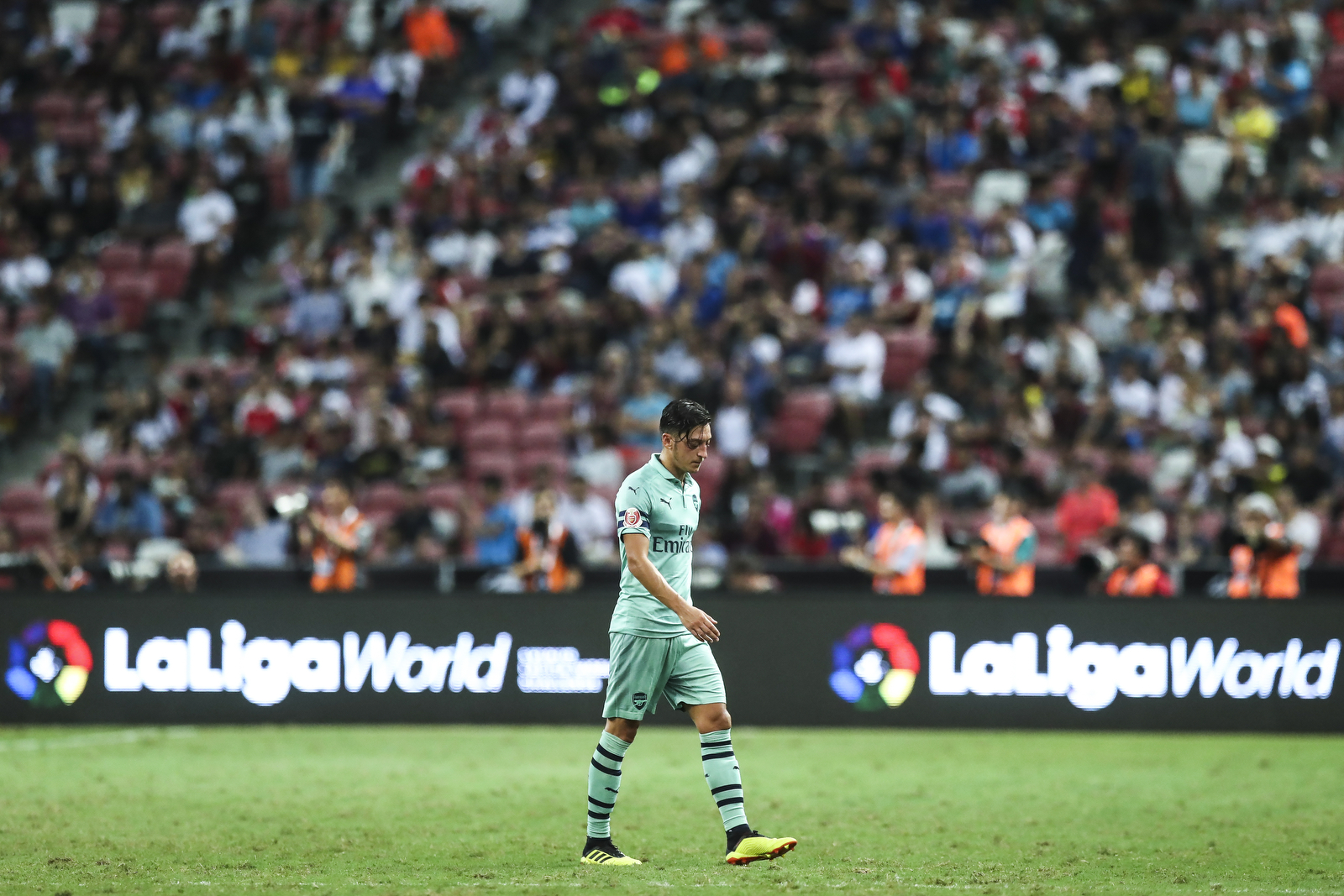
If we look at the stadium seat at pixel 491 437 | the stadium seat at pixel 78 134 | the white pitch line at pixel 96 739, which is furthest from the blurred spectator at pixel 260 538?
the stadium seat at pixel 78 134

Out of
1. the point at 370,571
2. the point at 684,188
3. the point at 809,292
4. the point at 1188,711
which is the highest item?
the point at 684,188

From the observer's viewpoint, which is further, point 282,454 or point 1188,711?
point 282,454

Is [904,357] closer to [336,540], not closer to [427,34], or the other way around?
[336,540]

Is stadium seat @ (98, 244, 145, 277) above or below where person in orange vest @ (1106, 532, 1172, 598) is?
above

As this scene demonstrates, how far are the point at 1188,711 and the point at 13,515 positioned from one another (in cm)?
1287

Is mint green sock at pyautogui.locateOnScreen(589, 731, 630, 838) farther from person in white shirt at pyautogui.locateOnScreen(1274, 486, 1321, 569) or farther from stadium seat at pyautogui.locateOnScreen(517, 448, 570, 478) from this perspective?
stadium seat at pyautogui.locateOnScreen(517, 448, 570, 478)

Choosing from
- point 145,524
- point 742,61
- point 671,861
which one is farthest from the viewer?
point 742,61

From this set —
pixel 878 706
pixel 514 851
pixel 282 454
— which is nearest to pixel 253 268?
pixel 282 454

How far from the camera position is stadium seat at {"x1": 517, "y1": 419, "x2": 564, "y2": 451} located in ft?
60.1

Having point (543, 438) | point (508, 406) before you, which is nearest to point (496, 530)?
point (543, 438)

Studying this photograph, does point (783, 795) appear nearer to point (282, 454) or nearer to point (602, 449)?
point (602, 449)

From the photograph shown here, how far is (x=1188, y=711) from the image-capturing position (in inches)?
537

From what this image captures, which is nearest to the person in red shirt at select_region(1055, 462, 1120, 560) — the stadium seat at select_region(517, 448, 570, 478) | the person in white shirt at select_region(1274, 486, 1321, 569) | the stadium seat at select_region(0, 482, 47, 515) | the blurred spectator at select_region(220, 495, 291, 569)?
the person in white shirt at select_region(1274, 486, 1321, 569)

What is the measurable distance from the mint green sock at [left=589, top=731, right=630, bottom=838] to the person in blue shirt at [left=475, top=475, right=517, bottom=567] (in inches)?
352
